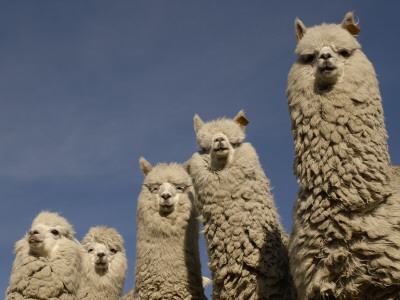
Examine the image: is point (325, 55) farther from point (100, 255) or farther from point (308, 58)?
point (100, 255)

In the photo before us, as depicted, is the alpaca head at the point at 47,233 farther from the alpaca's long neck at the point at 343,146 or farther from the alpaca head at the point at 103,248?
the alpaca's long neck at the point at 343,146

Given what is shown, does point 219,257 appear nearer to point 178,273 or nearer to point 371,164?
point 178,273

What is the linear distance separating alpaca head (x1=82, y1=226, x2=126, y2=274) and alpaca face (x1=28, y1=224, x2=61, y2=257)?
2.61 m

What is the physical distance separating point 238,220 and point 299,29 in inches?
91.2

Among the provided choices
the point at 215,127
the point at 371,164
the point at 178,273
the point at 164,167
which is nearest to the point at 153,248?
the point at 178,273

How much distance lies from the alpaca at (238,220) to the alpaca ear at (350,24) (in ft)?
7.17

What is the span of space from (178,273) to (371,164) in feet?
12.5

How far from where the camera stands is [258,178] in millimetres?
6719

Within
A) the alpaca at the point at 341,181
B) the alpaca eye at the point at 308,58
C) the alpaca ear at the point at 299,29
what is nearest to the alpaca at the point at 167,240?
the alpaca at the point at 341,181

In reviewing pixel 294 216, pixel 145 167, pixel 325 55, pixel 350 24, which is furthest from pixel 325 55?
pixel 145 167

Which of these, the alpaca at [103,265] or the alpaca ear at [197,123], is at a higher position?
the alpaca ear at [197,123]

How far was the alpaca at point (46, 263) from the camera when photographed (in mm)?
6492

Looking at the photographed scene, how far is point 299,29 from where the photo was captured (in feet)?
18.7

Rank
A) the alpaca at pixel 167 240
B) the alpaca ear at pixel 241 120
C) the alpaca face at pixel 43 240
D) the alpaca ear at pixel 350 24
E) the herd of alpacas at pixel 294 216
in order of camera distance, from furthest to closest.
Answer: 1. the alpaca ear at pixel 241 120
2. the alpaca at pixel 167 240
3. the alpaca face at pixel 43 240
4. the alpaca ear at pixel 350 24
5. the herd of alpacas at pixel 294 216
